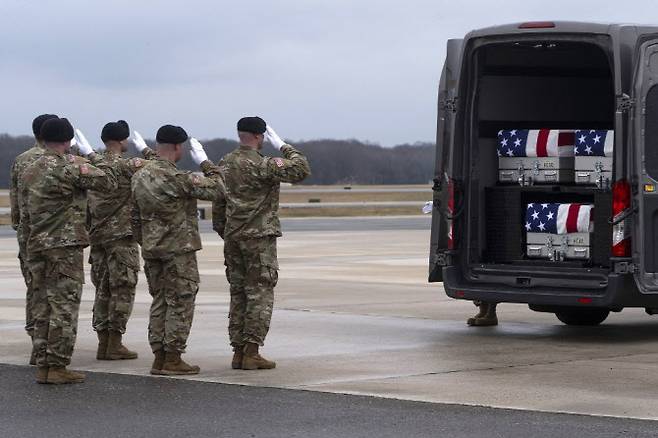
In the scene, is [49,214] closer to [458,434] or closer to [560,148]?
[458,434]

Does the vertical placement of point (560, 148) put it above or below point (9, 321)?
above

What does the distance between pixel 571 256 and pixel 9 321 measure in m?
5.69

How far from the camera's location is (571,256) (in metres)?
13.2

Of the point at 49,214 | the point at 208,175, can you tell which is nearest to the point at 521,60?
the point at 208,175

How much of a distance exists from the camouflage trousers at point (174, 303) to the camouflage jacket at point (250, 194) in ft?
1.70

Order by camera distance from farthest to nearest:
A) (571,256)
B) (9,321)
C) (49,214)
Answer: (9,321)
(571,256)
(49,214)

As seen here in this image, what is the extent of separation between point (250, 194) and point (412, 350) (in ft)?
6.95

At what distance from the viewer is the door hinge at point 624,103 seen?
12000mm

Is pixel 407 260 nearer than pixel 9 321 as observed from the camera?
No

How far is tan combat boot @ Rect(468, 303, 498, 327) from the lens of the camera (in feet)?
47.3

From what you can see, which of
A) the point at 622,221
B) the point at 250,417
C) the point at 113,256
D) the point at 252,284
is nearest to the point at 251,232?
the point at 252,284

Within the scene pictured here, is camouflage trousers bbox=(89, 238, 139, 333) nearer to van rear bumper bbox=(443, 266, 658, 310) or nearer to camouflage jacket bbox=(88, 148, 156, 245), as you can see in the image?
camouflage jacket bbox=(88, 148, 156, 245)

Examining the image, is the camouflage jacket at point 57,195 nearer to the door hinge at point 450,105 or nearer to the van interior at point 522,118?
the door hinge at point 450,105

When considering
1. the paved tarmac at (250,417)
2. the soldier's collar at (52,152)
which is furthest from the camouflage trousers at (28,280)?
the paved tarmac at (250,417)
